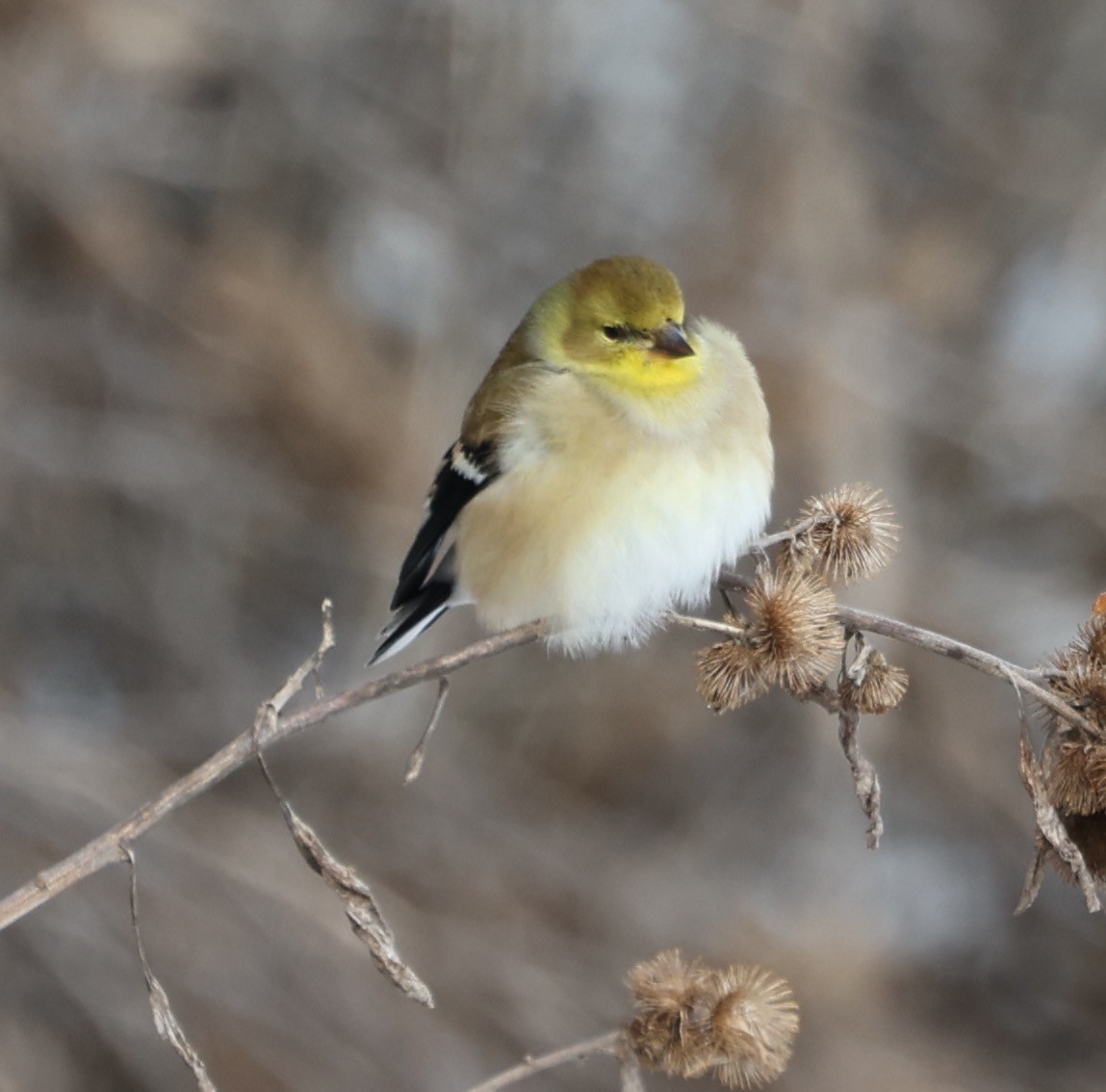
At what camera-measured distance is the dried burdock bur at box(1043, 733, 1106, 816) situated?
163 centimetres

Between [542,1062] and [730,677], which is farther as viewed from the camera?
[730,677]

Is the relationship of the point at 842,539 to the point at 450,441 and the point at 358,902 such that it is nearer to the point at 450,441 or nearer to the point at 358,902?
the point at 358,902

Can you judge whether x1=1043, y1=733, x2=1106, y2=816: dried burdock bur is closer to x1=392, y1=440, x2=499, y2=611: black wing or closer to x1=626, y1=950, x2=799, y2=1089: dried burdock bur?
x1=626, y1=950, x2=799, y2=1089: dried burdock bur

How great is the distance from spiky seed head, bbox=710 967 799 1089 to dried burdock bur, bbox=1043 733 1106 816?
1.42 feet

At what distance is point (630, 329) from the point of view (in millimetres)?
2453

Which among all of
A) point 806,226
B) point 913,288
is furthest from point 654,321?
point 913,288

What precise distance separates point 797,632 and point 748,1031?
1.72 ft

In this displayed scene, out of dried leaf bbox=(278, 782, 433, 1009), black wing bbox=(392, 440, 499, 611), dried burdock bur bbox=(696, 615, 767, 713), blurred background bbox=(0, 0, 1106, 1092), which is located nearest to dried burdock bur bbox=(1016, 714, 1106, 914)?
dried burdock bur bbox=(696, 615, 767, 713)

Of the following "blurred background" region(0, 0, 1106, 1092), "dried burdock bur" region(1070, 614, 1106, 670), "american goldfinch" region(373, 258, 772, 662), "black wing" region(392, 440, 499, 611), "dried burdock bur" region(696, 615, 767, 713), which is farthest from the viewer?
"blurred background" region(0, 0, 1106, 1092)

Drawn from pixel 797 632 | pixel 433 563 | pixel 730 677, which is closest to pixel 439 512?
pixel 433 563

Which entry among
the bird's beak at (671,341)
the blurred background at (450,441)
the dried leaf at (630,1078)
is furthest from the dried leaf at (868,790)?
the blurred background at (450,441)

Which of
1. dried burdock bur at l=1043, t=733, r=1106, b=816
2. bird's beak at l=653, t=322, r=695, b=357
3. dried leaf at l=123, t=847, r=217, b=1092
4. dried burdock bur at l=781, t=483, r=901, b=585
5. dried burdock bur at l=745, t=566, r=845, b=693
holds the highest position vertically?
bird's beak at l=653, t=322, r=695, b=357

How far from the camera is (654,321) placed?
244cm

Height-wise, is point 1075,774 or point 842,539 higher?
point 842,539
